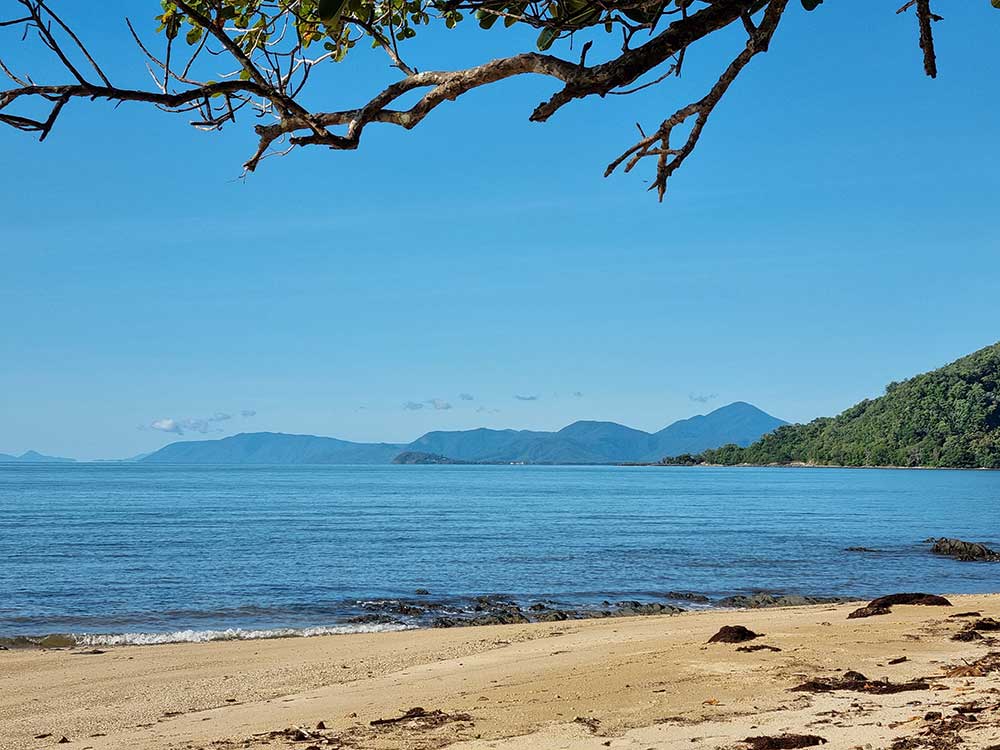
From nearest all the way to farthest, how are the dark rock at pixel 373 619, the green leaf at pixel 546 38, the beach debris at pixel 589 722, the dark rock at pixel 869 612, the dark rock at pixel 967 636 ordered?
the green leaf at pixel 546 38 → the beach debris at pixel 589 722 → the dark rock at pixel 967 636 → the dark rock at pixel 869 612 → the dark rock at pixel 373 619

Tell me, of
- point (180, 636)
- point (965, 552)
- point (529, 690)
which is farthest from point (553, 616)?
point (965, 552)

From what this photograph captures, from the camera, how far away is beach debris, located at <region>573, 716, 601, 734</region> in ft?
24.0

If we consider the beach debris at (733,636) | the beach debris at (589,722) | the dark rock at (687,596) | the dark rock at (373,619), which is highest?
the beach debris at (589,722)

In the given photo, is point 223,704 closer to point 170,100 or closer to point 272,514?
point 170,100

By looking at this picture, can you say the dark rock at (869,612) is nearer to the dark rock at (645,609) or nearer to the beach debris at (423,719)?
the dark rock at (645,609)

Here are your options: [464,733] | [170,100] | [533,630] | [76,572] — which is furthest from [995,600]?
[76,572]

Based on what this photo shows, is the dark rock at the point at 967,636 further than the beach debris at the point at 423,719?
Yes

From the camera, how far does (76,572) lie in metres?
28.6

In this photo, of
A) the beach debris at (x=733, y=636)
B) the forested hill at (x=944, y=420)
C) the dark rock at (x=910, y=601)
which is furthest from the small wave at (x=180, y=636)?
the forested hill at (x=944, y=420)

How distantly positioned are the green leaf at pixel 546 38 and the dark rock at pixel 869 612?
13588 mm

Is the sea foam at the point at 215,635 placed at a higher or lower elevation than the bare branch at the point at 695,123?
lower

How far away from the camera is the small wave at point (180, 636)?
17.8m

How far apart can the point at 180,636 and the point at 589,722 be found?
13.1 m

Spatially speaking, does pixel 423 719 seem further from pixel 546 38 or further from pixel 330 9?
pixel 330 9
